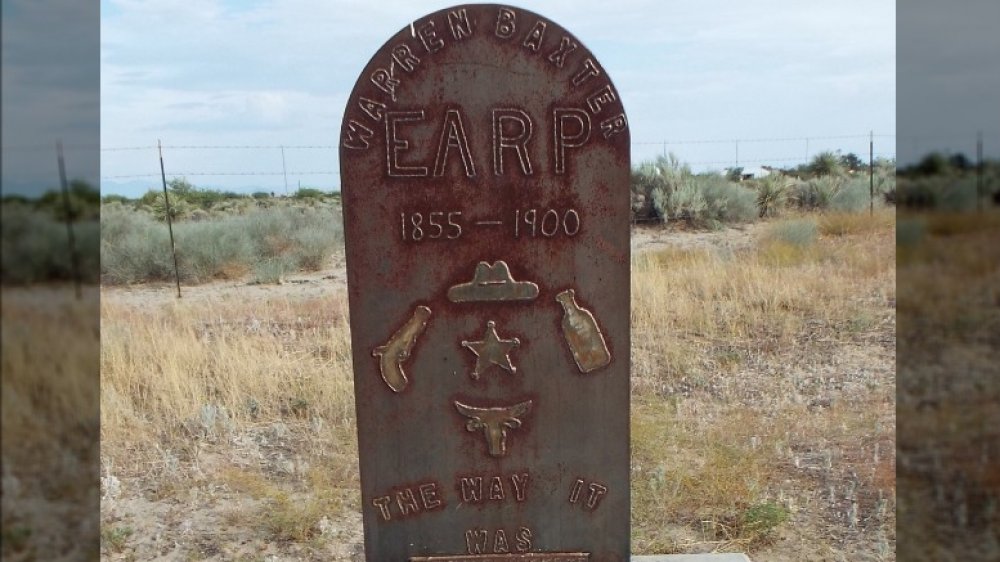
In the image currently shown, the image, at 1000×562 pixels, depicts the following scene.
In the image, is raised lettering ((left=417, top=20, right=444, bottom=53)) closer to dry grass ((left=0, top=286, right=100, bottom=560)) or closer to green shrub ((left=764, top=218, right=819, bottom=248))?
dry grass ((left=0, top=286, right=100, bottom=560))

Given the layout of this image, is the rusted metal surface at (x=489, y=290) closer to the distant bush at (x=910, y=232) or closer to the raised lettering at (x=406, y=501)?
the raised lettering at (x=406, y=501)

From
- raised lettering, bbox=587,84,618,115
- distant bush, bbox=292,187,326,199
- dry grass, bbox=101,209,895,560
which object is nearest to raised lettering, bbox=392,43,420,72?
raised lettering, bbox=587,84,618,115

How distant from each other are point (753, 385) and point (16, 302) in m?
5.71

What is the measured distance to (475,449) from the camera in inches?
81.8

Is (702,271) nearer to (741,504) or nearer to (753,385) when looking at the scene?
(753,385)

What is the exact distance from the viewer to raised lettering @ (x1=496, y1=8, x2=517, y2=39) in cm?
188

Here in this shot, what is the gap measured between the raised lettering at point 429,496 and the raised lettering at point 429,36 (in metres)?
1.18

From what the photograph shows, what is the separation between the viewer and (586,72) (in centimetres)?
191

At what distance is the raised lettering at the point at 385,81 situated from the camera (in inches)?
74.7

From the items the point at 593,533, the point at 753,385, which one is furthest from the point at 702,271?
the point at 593,533

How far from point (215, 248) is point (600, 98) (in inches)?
355

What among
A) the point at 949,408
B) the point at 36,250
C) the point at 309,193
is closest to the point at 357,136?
the point at 949,408

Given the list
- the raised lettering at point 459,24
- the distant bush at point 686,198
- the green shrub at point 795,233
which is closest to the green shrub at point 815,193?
the distant bush at point 686,198

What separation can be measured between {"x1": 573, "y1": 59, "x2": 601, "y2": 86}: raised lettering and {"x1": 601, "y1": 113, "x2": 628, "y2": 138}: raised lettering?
12cm
